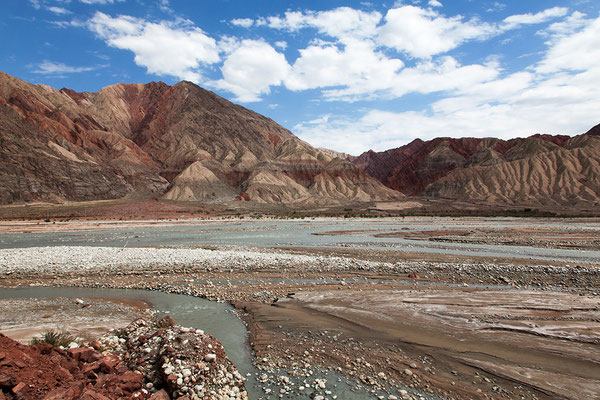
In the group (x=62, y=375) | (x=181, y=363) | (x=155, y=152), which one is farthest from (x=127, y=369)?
(x=155, y=152)

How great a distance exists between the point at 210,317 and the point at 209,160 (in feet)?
430

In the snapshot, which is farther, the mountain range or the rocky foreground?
the mountain range

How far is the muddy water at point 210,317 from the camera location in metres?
7.03

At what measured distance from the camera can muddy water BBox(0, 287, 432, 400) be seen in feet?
23.1

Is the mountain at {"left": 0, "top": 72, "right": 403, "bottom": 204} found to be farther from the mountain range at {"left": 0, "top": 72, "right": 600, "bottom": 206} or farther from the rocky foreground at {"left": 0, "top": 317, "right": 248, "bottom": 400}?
the rocky foreground at {"left": 0, "top": 317, "right": 248, "bottom": 400}

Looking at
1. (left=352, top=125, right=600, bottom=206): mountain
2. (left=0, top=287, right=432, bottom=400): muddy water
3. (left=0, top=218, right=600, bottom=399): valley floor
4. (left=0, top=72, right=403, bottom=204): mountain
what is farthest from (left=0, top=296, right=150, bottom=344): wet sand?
(left=352, top=125, right=600, bottom=206): mountain

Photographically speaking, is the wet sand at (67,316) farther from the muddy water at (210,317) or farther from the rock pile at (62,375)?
the rock pile at (62,375)

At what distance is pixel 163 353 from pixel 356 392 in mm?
3873

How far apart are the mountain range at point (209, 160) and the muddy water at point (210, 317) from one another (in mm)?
79638

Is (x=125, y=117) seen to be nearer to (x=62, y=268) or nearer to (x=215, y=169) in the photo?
(x=215, y=169)

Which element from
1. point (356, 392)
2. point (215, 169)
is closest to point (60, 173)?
point (215, 169)

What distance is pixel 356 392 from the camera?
22.6ft

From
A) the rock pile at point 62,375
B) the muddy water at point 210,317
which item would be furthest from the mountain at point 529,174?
the rock pile at point 62,375

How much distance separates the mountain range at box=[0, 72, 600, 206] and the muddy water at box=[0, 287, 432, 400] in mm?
79638
